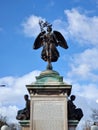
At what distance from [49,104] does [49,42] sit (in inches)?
150

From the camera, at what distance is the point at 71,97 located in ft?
67.7

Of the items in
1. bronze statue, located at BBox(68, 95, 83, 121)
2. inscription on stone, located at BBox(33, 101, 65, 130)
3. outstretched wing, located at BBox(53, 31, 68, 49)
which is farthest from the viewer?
outstretched wing, located at BBox(53, 31, 68, 49)

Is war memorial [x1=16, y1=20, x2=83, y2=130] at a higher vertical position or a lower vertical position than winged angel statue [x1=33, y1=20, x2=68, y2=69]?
lower

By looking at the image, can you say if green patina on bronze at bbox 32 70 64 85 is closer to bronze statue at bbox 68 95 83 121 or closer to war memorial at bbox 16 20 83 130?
war memorial at bbox 16 20 83 130

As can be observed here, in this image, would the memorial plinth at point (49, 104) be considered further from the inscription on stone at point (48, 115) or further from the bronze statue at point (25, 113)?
the bronze statue at point (25, 113)

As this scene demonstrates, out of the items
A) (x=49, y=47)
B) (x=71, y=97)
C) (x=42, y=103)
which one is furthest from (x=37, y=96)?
(x=49, y=47)

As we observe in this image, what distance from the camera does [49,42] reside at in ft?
73.2

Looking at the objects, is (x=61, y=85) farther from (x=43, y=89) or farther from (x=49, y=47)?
(x=49, y=47)

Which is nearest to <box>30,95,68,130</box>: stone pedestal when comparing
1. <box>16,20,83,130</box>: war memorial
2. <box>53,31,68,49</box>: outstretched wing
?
<box>16,20,83,130</box>: war memorial

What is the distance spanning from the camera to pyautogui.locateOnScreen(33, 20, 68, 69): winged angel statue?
72.7ft

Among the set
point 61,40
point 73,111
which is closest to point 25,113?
point 73,111

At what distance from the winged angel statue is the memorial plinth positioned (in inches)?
68.5

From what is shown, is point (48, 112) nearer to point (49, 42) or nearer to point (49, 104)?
point (49, 104)

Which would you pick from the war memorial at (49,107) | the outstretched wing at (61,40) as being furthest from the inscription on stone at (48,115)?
the outstretched wing at (61,40)
